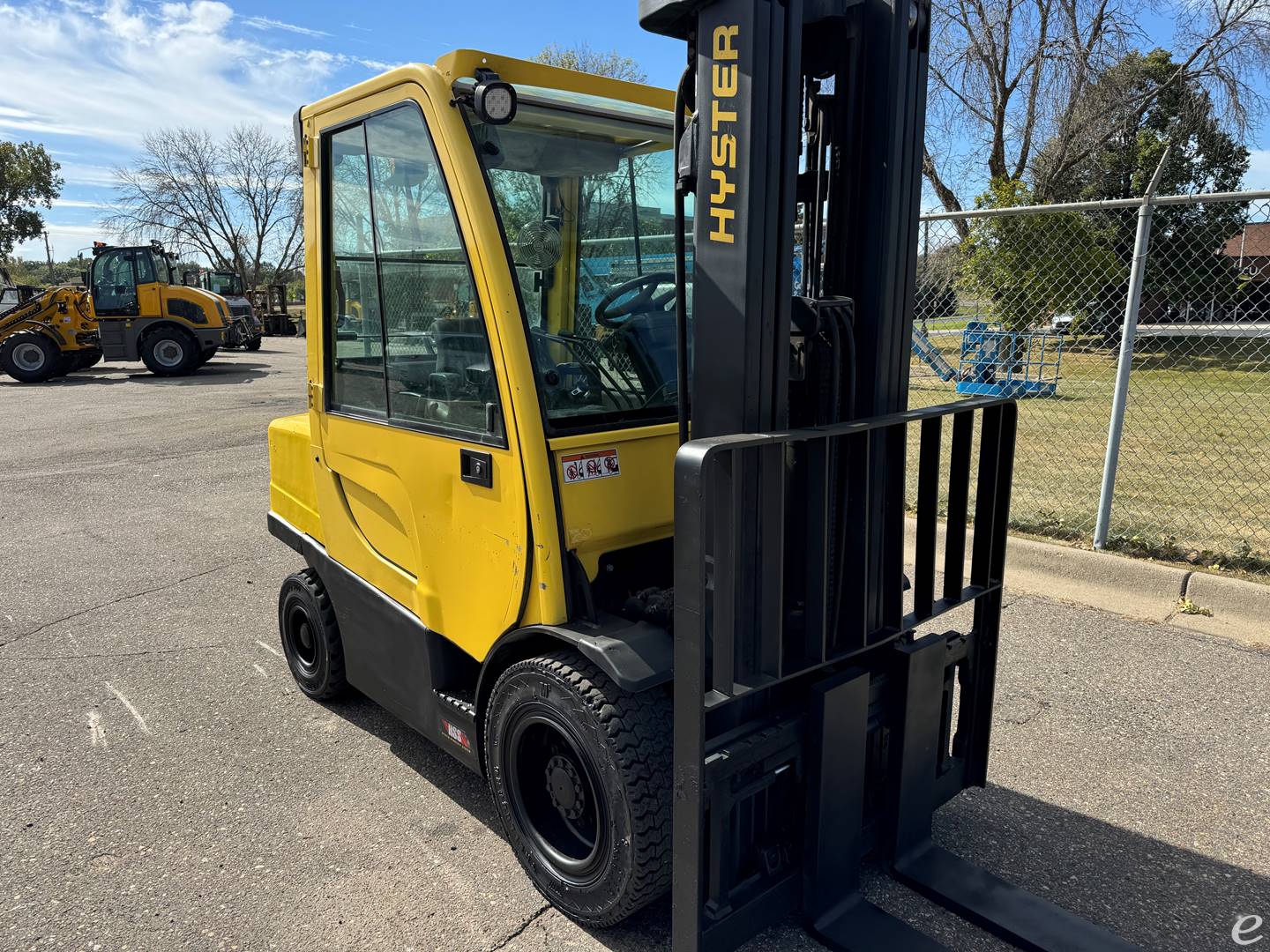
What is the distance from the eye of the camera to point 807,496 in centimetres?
226

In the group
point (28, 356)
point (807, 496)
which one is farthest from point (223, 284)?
point (807, 496)

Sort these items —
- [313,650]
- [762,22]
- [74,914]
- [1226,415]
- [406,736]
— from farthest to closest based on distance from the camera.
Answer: [1226,415], [313,650], [406,736], [74,914], [762,22]

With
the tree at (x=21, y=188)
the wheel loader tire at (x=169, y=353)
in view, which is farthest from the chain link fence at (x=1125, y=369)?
the tree at (x=21, y=188)

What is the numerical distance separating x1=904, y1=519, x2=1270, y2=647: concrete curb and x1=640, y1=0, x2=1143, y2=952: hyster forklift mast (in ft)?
6.92

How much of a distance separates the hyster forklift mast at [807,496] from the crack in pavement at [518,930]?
645 mm

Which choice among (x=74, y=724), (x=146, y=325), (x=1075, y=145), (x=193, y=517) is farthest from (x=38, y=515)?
(x=1075, y=145)

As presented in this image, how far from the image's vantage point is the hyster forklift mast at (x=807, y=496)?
2062 mm

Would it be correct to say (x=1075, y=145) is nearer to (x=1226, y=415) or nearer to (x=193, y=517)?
(x=1226, y=415)

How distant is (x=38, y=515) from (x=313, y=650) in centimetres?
519

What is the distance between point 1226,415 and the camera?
10.4 meters

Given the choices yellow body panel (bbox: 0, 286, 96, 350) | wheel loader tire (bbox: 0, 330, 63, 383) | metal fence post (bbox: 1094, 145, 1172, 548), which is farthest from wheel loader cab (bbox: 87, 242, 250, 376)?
metal fence post (bbox: 1094, 145, 1172, 548)

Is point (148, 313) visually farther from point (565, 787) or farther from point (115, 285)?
point (565, 787)

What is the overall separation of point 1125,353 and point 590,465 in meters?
4.19

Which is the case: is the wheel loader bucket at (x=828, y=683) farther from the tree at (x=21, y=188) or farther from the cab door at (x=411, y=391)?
the tree at (x=21, y=188)
